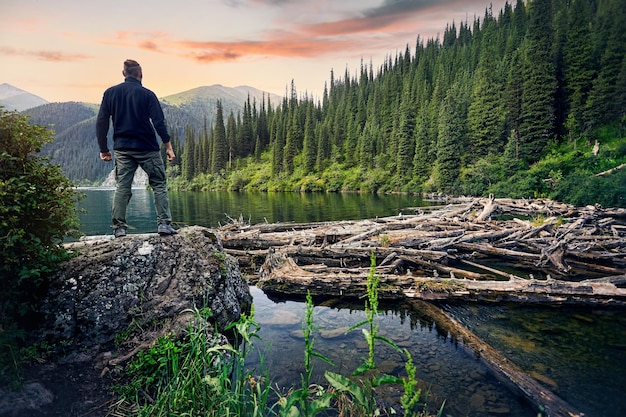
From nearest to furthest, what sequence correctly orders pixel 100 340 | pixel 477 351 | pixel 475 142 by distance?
1. pixel 100 340
2. pixel 477 351
3. pixel 475 142

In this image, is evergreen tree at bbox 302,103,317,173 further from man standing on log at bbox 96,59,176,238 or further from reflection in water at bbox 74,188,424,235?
man standing on log at bbox 96,59,176,238

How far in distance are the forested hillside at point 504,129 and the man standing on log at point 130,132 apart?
29988 millimetres

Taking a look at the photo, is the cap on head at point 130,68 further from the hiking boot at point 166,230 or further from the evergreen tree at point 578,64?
the evergreen tree at point 578,64

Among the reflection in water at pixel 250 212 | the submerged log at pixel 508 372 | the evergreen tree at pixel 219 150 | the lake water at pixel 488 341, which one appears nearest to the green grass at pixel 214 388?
the lake water at pixel 488 341

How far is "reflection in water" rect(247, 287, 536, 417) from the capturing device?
4841 millimetres

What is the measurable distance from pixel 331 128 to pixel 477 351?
335 ft

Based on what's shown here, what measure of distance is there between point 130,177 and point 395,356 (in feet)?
20.3

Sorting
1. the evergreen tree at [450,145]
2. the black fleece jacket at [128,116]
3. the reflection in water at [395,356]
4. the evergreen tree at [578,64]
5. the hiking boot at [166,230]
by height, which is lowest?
the reflection in water at [395,356]

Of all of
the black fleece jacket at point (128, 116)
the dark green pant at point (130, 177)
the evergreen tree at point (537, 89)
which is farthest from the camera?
the evergreen tree at point (537, 89)

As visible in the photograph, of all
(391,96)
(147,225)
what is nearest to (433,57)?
(391,96)

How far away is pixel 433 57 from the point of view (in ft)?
352

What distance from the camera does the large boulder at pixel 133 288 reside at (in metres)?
4.67

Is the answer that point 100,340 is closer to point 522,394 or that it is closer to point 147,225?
point 522,394

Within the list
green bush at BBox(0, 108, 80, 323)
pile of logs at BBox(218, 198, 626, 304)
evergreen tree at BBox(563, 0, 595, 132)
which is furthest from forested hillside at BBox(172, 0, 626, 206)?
green bush at BBox(0, 108, 80, 323)
